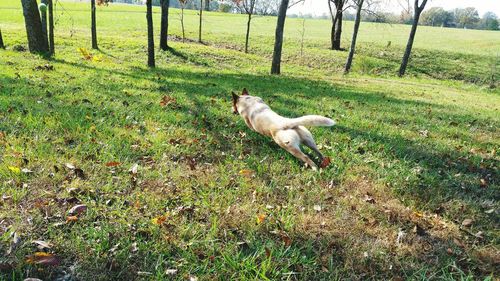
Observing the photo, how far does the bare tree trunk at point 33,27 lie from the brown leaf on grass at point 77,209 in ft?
36.7

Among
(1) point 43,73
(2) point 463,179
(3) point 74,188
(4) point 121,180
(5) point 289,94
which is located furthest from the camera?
(5) point 289,94

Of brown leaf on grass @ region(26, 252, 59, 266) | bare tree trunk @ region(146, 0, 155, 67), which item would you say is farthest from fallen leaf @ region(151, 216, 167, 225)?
bare tree trunk @ region(146, 0, 155, 67)

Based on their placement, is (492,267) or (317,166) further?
(317,166)

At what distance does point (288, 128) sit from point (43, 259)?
113 inches

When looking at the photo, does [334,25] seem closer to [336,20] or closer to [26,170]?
[336,20]

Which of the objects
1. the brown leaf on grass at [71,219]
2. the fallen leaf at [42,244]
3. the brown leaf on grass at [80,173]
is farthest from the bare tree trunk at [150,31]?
the fallen leaf at [42,244]

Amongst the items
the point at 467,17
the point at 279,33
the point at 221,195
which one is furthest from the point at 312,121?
the point at 467,17

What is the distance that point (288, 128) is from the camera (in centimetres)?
423

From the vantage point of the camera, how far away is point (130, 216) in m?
2.80

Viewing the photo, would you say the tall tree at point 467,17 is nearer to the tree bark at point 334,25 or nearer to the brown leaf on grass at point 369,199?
the tree bark at point 334,25

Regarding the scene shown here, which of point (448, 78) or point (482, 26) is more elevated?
point (482, 26)

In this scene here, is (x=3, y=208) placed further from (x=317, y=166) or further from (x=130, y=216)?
(x=317, y=166)

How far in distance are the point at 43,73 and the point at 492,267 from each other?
920 centimetres

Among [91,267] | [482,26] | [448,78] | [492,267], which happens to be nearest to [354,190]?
[492,267]
